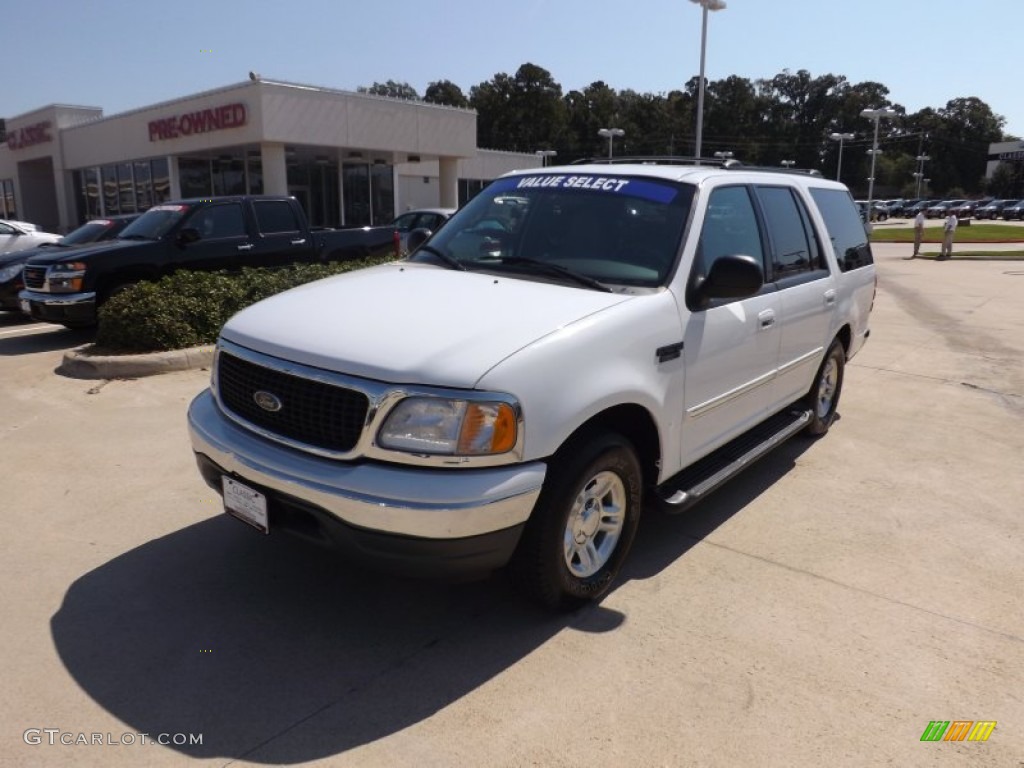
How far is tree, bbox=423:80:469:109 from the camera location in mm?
104500

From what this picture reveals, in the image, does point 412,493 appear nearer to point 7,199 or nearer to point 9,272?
point 9,272

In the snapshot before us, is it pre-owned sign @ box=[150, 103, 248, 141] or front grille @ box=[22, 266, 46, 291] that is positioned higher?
pre-owned sign @ box=[150, 103, 248, 141]

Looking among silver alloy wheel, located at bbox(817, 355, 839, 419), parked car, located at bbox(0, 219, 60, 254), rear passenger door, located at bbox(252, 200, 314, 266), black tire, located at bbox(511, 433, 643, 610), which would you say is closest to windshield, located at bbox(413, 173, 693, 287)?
black tire, located at bbox(511, 433, 643, 610)

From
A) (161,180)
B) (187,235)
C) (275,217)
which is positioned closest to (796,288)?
(187,235)

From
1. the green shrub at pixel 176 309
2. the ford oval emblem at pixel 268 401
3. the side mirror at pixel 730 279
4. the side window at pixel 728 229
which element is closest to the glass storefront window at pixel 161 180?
the green shrub at pixel 176 309

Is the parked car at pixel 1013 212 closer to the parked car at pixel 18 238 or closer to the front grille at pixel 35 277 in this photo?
the parked car at pixel 18 238

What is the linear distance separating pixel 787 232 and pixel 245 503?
3696 mm

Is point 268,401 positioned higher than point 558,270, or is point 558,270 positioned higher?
point 558,270

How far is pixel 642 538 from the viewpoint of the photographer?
13.7 feet

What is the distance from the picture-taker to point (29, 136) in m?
35.1

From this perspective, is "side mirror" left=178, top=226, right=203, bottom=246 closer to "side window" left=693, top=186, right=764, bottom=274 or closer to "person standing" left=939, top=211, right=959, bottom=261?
"side window" left=693, top=186, right=764, bottom=274

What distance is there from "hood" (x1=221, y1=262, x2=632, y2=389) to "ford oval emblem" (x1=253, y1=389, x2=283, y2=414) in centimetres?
18

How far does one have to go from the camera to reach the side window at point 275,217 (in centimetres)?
1035

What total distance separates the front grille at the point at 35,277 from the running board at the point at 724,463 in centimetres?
858
